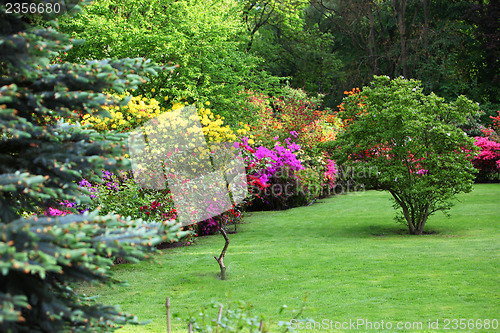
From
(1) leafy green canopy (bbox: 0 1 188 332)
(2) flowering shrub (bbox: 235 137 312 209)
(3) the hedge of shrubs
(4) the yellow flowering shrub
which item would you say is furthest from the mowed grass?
(2) flowering shrub (bbox: 235 137 312 209)

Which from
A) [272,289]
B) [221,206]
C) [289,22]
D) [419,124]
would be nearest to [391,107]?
[419,124]

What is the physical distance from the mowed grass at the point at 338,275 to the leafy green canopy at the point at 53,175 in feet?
4.65

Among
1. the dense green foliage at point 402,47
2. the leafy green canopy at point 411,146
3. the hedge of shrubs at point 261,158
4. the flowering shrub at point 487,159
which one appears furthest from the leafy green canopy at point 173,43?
the dense green foliage at point 402,47

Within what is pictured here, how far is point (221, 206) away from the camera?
948cm

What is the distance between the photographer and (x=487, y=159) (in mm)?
21781

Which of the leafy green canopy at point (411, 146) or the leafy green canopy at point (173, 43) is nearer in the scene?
the leafy green canopy at point (411, 146)

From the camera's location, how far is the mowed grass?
5648 mm

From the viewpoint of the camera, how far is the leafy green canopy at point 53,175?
213 cm

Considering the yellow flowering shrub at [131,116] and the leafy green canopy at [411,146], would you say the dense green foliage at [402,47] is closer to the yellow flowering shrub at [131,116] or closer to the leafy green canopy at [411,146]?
the leafy green canopy at [411,146]

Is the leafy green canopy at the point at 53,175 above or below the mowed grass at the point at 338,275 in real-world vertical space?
above
